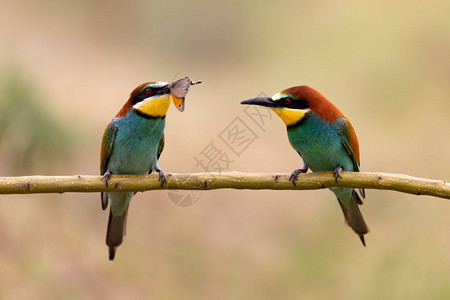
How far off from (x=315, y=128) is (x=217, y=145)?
281 centimetres

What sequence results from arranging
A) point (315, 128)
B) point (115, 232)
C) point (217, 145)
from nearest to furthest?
point (315, 128)
point (115, 232)
point (217, 145)

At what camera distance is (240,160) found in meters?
5.55

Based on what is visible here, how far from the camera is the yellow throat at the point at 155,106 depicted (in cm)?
252

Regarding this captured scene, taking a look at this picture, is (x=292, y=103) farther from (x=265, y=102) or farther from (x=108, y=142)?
(x=108, y=142)

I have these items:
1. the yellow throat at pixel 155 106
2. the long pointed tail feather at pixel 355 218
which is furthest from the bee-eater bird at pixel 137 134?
the long pointed tail feather at pixel 355 218

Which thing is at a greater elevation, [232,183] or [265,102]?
[265,102]

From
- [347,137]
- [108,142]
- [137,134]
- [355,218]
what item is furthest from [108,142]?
[355,218]

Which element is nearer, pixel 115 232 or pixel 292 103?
pixel 292 103

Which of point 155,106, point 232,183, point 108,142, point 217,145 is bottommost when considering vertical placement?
point 217,145

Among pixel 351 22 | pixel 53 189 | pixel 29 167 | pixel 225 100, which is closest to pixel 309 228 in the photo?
pixel 225 100

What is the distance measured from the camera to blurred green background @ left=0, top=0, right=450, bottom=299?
4.37m

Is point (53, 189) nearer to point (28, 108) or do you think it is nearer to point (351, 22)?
point (28, 108)

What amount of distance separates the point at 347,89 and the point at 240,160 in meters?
1.76

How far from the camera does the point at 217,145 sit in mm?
5387
